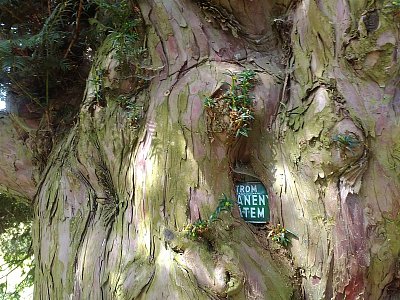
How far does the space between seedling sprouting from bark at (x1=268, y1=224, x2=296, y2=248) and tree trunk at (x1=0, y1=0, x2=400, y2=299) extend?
32 millimetres

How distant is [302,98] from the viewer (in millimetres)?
1951

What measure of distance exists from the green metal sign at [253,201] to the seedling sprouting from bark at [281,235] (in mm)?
86

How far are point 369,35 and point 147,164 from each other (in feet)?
3.55

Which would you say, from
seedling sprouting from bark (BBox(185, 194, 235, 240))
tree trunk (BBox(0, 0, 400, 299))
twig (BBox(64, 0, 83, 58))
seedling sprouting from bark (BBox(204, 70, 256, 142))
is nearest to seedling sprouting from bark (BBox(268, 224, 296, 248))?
tree trunk (BBox(0, 0, 400, 299))

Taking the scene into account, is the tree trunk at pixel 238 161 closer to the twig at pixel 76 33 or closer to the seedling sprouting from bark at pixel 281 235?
the seedling sprouting from bark at pixel 281 235

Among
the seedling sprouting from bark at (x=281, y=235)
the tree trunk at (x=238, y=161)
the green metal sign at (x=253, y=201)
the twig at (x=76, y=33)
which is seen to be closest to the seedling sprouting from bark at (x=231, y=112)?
the tree trunk at (x=238, y=161)

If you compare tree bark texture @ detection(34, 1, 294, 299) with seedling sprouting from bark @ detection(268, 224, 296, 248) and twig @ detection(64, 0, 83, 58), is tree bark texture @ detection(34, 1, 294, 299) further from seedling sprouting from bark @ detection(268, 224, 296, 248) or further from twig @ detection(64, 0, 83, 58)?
twig @ detection(64, 0, 83, 58)

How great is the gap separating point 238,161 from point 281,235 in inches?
15.3

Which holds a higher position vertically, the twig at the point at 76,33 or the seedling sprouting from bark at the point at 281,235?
the twig at the point at 76,33

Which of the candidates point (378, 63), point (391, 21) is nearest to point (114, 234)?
point (378, 63)

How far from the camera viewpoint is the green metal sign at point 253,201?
1965 mm

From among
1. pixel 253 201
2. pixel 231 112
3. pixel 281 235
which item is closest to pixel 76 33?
pixel 231 112

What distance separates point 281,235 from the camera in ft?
6.08

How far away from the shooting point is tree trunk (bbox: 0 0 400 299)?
1744 mm
